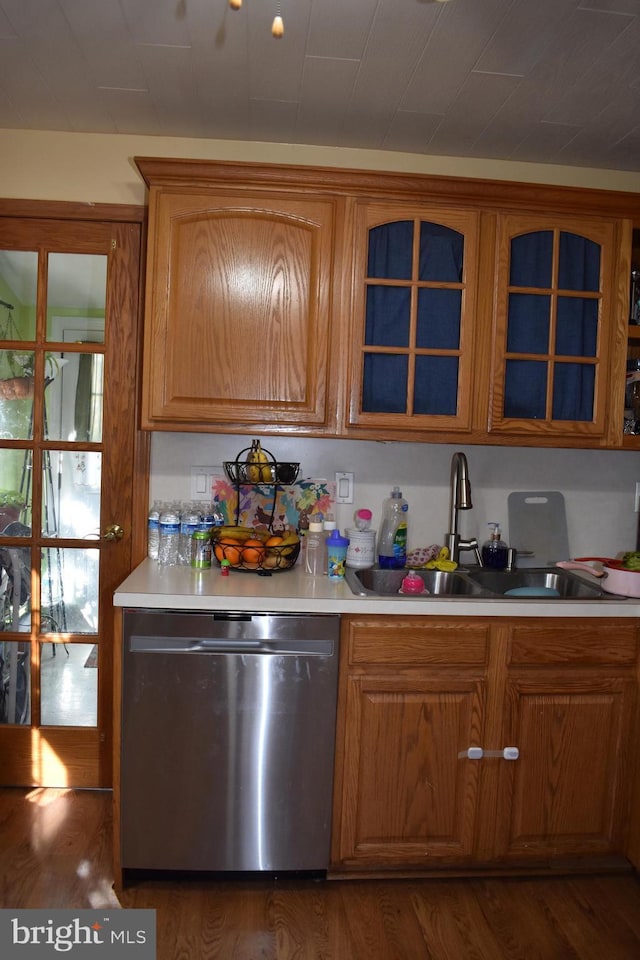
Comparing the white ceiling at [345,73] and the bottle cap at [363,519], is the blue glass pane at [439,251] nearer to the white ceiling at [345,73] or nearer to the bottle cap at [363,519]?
the white ceiling at [345,73]

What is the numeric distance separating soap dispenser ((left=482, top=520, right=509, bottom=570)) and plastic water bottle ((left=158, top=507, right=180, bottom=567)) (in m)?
1.13

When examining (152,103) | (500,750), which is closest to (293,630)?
(500,750)

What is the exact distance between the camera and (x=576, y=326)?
237 centimetres

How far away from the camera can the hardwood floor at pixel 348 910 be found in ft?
6.08

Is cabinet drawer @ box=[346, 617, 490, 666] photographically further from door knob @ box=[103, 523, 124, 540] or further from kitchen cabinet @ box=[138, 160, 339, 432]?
door knob @ box=[103, 523, 124, 540]

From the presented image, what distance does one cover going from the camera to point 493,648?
2.11 meters

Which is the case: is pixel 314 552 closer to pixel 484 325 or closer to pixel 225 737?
pixel 225 737

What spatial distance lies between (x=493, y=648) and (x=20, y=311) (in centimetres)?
203

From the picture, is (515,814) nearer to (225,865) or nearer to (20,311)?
(225,865)

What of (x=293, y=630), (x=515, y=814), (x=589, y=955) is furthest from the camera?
(x=515, y=814)

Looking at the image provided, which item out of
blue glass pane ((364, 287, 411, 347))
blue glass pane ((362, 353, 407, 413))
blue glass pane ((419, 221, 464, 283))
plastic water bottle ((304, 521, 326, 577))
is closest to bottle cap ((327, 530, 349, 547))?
plastic water bottle ((304, 521, 326, 577))

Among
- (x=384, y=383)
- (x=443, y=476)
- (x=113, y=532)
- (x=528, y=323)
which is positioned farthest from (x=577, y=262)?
(x=113, y=532)

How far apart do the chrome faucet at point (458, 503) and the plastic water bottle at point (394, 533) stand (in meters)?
0.17

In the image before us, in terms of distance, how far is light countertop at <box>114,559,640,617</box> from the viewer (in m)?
2.00
